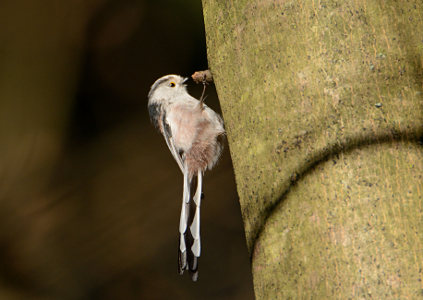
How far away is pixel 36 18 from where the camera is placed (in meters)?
3.04

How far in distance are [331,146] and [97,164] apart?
2.63 metres

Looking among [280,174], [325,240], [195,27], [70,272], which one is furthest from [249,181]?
[70,272]

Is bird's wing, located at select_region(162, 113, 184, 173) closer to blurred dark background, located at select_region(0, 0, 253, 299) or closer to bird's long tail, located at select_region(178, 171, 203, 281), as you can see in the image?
bird's long tail, located at select_region(178, 171, 203, 281)

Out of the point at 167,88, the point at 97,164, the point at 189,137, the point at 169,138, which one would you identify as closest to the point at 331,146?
the point at 189,137

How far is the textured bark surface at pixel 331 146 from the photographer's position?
0.76 meters

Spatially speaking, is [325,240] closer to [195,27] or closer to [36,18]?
[195,27]

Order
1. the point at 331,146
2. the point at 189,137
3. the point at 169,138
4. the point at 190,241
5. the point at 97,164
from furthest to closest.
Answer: the point at 97,164
the point at 169,138
the point at 189,137
the point at 190,241
the point at 331,146

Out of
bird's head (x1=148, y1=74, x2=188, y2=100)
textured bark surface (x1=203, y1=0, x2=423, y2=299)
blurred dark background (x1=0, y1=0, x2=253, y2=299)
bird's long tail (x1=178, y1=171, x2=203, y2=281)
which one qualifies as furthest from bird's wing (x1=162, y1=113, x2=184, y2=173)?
textured bark surface (x1=203, y1=0, x2=423, y2=299)

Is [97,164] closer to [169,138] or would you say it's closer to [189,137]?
[169,138]

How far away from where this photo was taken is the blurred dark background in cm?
310

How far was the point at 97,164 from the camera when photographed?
10.6ft

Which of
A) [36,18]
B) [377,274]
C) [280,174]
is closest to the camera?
[377,274]

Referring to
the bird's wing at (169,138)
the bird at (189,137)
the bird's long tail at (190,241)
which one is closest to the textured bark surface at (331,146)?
the bird's long tail at (190,241)

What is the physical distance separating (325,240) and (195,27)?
2.58m
